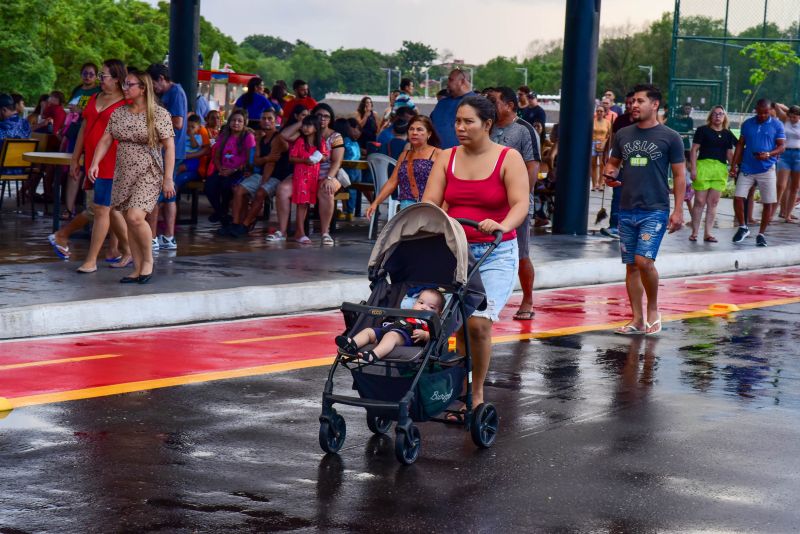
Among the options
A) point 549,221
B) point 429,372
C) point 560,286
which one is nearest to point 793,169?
point 549,221

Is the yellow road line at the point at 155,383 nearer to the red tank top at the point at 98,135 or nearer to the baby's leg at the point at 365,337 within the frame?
the baby's leg at the point at 365,337

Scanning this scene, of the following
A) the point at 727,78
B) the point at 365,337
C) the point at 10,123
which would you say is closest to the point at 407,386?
the point at 365,337

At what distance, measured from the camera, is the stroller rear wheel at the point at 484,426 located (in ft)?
22.8

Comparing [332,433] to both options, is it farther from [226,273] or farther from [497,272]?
[226,273]

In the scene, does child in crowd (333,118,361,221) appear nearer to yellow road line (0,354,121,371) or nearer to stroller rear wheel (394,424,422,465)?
yellow road line (0,354,121,371)

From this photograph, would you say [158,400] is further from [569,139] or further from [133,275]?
[569,139]

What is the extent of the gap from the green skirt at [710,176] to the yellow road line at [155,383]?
9990 millimetres

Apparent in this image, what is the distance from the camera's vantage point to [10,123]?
63.8 feet

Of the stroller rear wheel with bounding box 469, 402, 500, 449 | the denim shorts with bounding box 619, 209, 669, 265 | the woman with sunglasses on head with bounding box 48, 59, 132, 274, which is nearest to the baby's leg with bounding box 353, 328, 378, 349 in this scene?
the stroller rear wheel with bounding box 469, 402, 500, 449

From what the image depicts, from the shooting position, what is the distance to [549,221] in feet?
66.0

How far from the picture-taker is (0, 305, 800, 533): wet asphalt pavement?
570cm

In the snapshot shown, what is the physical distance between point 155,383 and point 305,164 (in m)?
7.81

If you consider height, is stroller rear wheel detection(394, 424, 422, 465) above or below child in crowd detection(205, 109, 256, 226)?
below

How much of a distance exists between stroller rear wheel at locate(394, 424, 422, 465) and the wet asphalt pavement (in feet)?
0.24
